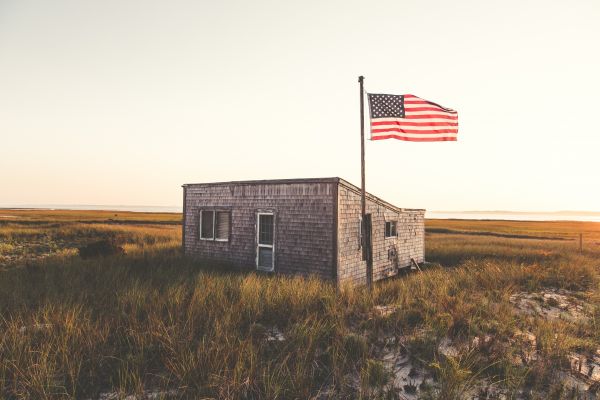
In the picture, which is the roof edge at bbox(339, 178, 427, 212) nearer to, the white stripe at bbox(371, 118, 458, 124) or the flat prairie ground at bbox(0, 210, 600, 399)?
the white stripe at bbox(371, 118, 458, 124)

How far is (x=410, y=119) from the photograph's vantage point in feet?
34.1

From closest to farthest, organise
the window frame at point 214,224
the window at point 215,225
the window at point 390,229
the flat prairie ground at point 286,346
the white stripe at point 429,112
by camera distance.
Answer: the flat prairie ground at point 286,346
the white stripe at point 429,112
the window frame at point 214,224
the window at point 215,225
the window at point 390,229

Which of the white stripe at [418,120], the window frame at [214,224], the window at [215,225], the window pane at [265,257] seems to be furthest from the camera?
the window at [215,225]

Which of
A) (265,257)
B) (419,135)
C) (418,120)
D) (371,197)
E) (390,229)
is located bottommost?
(265,257)

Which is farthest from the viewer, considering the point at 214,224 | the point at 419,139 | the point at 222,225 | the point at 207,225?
the point at 207,225

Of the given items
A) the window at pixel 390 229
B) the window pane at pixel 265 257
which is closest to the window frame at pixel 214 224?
the window pane at pixel 265 257

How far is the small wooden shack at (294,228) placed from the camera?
1233 centimetres

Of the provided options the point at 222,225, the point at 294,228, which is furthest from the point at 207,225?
the point at 294,228

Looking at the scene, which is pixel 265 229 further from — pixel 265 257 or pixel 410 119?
pixel 410 119

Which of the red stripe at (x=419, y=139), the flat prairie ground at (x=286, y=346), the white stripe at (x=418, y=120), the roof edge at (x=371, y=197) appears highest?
A: the white stripe at (x=418, y=120)

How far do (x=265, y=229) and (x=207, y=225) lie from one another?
3532mm

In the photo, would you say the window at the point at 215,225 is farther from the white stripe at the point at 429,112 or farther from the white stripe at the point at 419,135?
the white stripe at the point at 429,112

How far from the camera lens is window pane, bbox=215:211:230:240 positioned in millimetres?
15422

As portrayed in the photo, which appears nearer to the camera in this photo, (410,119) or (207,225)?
(410,119)
